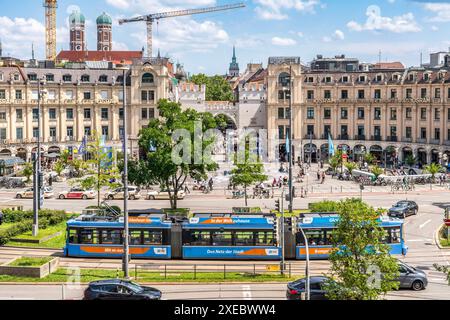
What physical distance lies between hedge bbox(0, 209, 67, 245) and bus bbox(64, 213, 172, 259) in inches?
291

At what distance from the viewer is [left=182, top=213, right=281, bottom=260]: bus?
40750mm

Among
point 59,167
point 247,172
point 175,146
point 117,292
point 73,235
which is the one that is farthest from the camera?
point 59,167

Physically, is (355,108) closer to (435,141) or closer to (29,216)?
(435,141)

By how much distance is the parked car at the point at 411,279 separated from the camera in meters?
32.8

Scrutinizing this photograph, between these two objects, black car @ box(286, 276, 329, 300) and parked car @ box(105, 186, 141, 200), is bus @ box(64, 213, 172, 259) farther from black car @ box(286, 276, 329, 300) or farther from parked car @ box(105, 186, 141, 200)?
parked car @ box(105, 186, 141, 200)

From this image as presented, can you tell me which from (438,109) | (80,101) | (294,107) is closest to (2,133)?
(80,101)

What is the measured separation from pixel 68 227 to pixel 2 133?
58044 mm

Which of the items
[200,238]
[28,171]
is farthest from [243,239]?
[28,171]

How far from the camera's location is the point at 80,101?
10006 centimetres

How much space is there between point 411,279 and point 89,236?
20.5 m

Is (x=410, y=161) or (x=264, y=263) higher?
(x=410, y=161)

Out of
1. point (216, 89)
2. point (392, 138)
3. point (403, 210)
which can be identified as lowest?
point (403, 210)

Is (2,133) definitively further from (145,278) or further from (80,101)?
(145,278)

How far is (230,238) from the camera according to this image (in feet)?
134
